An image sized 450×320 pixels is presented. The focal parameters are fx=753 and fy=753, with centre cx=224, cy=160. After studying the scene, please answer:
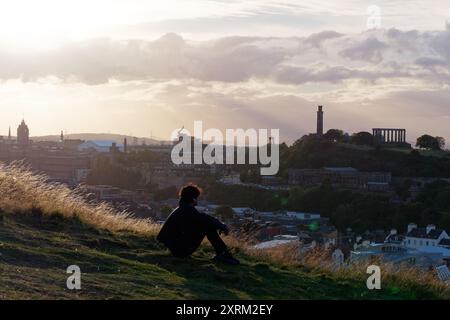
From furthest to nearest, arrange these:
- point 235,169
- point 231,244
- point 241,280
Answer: point 235,169 → point 231,244 → point 241,280

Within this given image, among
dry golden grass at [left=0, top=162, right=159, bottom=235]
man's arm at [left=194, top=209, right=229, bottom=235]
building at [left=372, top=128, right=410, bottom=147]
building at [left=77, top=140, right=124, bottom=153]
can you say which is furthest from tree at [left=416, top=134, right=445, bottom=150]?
man's arm at [left=194, top=209, right=229, bottom=235]

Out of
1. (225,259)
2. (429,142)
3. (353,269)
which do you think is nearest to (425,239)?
(353,269)

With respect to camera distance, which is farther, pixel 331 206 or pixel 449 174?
pixel 449 174

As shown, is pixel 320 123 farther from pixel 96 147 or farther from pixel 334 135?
pixel 96 147

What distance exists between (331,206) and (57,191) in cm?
4487

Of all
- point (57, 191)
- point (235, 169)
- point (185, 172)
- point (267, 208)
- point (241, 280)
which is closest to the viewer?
point (241, 280)

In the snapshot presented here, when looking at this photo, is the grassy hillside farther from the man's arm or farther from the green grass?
the man's arm

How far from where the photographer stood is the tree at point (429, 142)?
86938 mm

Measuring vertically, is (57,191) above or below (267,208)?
above

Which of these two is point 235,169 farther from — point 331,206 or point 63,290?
point 63,290

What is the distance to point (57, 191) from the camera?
12555 millimetres

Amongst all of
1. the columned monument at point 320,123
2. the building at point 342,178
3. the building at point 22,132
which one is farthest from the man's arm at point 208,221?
the columned monument at point 320,123

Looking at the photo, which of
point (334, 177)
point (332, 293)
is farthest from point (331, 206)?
point (332, 293)

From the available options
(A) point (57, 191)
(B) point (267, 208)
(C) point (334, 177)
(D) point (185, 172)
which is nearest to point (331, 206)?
(B) point (267, 208)
